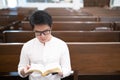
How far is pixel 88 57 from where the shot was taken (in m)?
2.07

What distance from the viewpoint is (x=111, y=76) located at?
2.21m

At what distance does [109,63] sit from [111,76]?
8.4 inches

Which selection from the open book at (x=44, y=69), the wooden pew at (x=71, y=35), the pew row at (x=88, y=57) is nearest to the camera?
the open book at (x=44, y=69)

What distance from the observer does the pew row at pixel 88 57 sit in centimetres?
202

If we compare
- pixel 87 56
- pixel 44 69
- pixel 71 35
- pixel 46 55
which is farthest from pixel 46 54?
pixel 71 35

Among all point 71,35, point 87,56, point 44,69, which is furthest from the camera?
point 71,35

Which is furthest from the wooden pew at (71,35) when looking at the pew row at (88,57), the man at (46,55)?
the man at (46,55)

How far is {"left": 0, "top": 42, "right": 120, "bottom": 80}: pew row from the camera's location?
79.7 inches

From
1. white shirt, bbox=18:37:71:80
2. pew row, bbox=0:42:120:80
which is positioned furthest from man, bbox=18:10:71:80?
pew row, bbox=0:42:120:80

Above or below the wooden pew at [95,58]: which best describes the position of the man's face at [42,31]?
above

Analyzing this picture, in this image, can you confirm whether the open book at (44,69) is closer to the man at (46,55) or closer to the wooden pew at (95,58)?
the man at (46,55)

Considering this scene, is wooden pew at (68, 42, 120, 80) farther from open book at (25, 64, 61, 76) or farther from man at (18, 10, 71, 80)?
open book at (25, 64, 61, 76)

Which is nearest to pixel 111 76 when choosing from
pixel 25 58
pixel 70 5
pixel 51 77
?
pixel 51 77

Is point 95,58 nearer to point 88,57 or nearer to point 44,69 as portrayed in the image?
point 88,57
